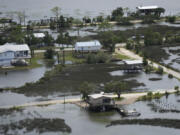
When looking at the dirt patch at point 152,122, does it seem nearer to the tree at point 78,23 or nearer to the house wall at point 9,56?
the house wall at point 9,56

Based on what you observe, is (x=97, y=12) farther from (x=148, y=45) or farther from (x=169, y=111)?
(x=169, y=111)

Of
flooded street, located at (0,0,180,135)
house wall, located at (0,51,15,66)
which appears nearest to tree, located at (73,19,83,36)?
flooded street, located at (0,0,180,135)

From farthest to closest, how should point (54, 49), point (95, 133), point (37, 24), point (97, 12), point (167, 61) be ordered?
point (97, 12) → point (37, 24) → point (54, 49) → point (167, 61) → point (95, 133)

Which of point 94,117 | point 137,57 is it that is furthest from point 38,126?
point 137,57

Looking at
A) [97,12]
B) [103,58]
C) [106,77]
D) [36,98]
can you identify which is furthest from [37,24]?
[36,98]

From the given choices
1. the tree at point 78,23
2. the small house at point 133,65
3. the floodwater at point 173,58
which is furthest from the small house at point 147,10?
the small house at point 133,65

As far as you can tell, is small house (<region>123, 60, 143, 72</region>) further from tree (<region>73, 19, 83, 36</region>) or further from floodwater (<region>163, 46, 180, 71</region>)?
tree (<region>73, 19, 83, 36</region>)

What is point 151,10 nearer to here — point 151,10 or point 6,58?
point 151,10
